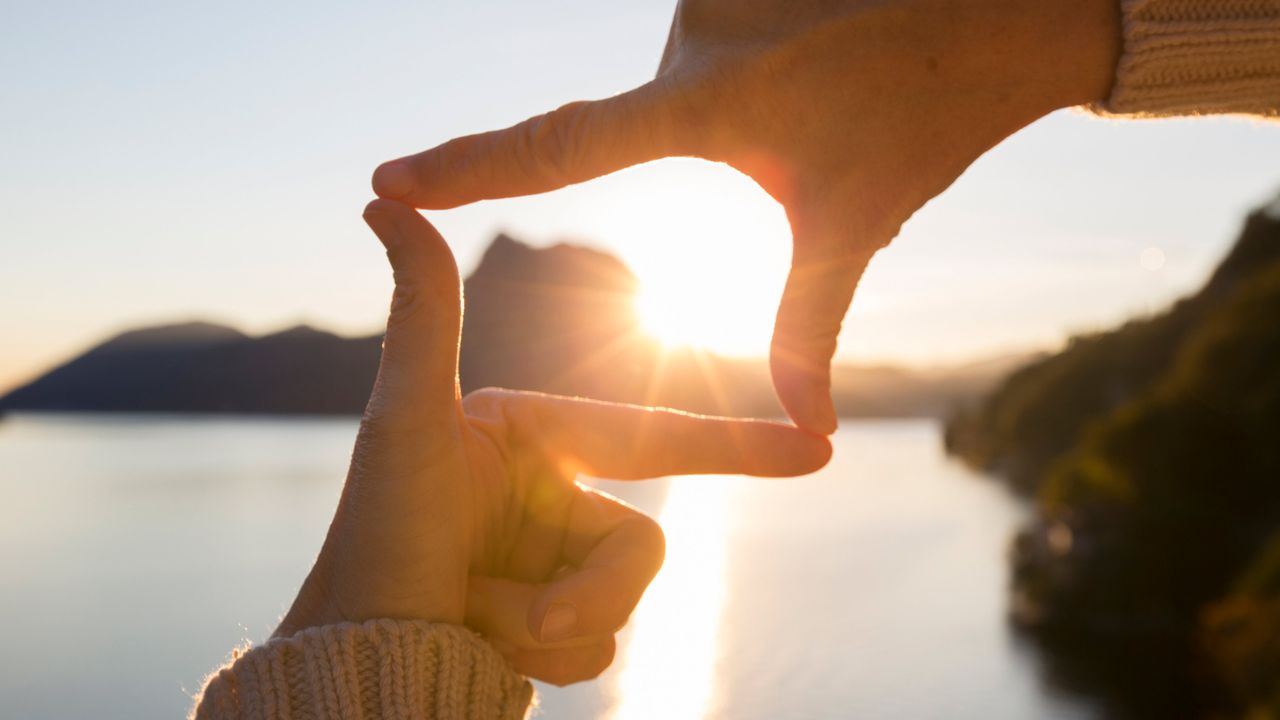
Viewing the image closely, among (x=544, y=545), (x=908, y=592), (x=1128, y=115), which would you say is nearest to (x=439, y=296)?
(x=544, y=545)

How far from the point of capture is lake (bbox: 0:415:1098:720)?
90.6ft

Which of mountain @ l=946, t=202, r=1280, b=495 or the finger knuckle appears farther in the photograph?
mountain @ l=946, t=202, r=1280, b=495

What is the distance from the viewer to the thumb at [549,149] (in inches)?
62.1

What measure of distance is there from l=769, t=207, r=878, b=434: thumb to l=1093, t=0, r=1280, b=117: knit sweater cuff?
21.7 inches

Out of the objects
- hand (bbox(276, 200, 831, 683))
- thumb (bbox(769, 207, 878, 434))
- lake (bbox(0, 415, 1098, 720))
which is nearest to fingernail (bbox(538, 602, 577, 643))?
hand (bbox(276, 200, 831, 683))

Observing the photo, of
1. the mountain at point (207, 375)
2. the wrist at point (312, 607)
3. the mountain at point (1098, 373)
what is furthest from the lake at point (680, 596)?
the wrist at point (312, 607)

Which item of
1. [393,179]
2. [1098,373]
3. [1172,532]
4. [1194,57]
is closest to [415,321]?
[393,179]

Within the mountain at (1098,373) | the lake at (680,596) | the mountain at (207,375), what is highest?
the mountain at (1098,373)

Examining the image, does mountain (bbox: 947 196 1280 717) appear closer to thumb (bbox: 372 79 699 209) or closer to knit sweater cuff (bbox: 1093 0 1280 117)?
knit sweater cuff (bbox: 1093 0 1280 117)

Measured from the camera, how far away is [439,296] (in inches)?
63.7

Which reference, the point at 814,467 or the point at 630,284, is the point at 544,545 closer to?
the point at 814,467

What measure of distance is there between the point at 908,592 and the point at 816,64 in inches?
1555

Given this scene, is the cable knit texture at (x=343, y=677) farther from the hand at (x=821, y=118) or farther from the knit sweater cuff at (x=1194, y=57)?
the knit sweater cuff at (x=1194, y=57)

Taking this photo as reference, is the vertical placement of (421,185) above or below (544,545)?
above
